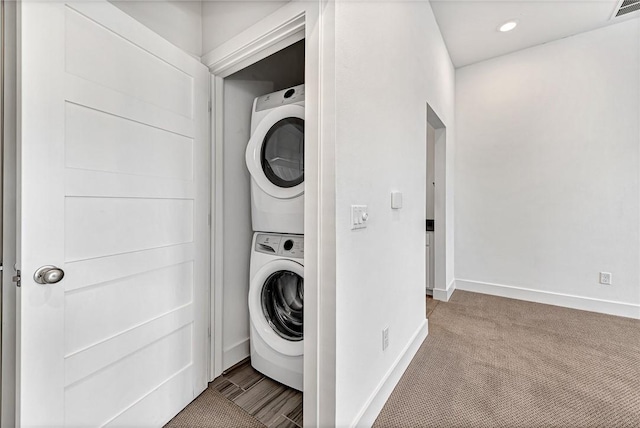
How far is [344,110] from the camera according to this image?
1.17 metres

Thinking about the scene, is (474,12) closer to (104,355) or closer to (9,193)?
(9,193)

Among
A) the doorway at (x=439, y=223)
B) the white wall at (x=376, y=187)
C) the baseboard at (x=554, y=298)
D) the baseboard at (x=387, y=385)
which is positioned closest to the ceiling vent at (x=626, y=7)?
the doorway at (x=439, y=223)

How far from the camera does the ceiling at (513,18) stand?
237 centimetres

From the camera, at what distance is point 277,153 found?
1727 mm

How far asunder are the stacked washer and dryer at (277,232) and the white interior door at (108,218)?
1.06 ft

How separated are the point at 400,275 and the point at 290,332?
78cm

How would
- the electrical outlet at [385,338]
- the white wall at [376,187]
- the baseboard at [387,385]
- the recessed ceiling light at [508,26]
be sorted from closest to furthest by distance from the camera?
the white wall at [376,187]
the baseboard at [387,385]
the electrical outlet at [385,338]
the recessed ceiling light at [508,26]

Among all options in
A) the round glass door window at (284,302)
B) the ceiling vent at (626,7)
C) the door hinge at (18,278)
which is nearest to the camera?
the door hinge at (18,278)

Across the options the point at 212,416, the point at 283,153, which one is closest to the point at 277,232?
the point at 283,153

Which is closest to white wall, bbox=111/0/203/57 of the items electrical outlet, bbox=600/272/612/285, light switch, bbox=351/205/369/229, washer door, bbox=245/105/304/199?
washer door, bbox=245/105/304/199

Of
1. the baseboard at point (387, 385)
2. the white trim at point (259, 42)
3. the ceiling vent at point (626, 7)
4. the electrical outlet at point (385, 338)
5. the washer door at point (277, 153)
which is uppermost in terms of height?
the ceiling vent at point (626, 7)

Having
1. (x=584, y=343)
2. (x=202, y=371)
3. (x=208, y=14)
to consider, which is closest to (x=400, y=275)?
(x=202, y=371)

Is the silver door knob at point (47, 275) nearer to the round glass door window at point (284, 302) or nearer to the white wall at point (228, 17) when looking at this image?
the round glass door window at point (284, 302)

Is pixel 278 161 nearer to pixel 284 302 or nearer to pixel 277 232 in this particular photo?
pixel 277 232
